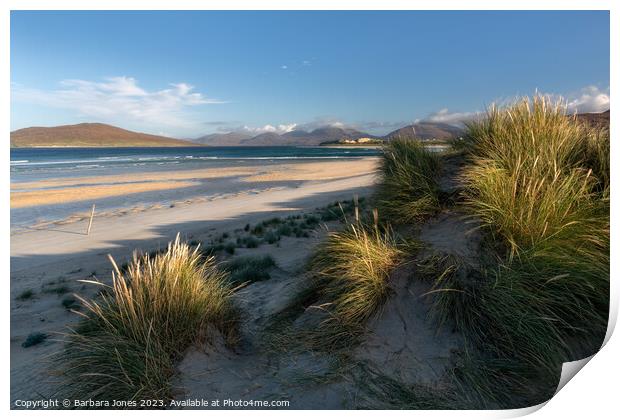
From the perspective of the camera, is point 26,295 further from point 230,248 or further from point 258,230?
point 258,230

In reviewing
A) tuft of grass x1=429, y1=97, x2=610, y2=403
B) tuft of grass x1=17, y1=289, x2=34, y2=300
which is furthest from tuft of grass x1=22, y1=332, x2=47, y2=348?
tuft of grass x1=429, y1=97, x2=610, y2=403

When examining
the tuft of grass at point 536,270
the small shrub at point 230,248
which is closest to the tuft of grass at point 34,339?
the small shrub at point 230,248

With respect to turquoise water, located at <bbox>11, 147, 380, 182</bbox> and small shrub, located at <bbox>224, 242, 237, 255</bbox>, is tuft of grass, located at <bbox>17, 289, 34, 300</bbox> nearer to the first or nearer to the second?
turquoise water, located at <bbox>11, 147, 380, 182</bbox>

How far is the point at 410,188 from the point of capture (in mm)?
4992

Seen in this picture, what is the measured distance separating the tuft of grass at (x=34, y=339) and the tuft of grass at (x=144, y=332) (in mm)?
1902

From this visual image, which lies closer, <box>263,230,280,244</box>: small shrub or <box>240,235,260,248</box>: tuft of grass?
<box>240,235,260,248</box>: tuft of grass

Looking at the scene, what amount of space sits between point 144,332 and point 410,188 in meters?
3.44

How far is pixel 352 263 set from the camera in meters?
3.86

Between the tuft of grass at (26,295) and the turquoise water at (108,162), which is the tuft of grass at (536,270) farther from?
the tuft of grass at (26,295)

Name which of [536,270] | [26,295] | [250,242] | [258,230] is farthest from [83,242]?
[536,270]

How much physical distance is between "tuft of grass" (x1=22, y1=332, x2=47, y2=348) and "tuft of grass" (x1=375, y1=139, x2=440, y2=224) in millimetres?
4867

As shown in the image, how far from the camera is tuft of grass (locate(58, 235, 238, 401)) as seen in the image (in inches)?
121

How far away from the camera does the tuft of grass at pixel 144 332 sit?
3.08m
